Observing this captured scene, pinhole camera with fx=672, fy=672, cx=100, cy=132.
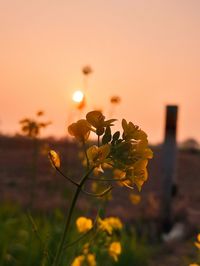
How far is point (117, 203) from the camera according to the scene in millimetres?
7484

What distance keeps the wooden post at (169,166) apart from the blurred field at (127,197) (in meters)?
0.11

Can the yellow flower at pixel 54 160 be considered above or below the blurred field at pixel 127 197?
above

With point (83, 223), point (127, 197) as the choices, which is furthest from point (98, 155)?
point (127, 197)

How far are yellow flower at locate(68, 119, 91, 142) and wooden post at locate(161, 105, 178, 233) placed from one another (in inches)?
221

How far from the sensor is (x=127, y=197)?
778 cm

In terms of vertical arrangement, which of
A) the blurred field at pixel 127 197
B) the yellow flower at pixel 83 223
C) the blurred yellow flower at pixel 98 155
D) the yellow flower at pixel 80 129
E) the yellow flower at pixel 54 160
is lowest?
the blurred field at pixel 127 197

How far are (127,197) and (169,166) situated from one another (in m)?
0.83

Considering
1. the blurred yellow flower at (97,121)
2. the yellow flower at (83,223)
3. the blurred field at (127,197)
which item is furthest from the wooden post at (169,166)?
the blurred yellow flower at (97,121)

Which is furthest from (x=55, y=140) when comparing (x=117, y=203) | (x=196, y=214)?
(x=196, y=214)

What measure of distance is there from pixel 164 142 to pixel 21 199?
1.62 metres

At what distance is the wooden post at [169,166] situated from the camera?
23.3 feet

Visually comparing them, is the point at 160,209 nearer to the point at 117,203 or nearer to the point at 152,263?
the point at 117,203

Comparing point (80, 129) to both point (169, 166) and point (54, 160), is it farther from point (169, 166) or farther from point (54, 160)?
point (169, 166)

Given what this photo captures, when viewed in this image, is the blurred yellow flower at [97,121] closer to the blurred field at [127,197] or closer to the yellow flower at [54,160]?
the yellow flower at [54,160]
